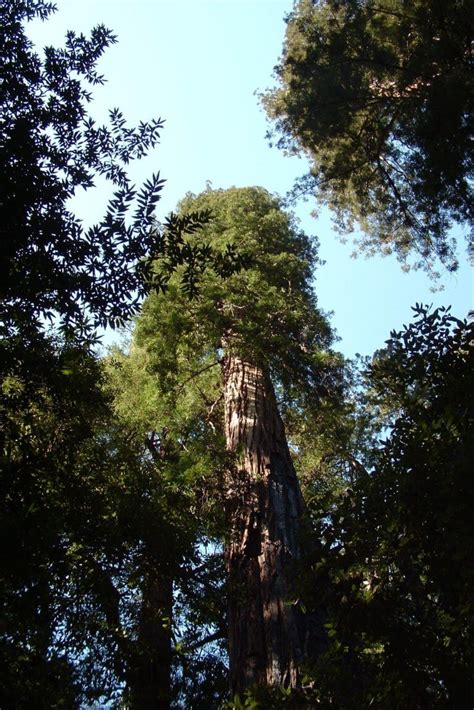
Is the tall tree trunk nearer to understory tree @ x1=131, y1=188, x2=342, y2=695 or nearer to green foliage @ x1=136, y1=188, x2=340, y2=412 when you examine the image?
understory tree @ x1=131, y1=188, x2=342, y2=695

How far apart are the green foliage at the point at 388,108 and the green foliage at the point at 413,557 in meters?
4.58

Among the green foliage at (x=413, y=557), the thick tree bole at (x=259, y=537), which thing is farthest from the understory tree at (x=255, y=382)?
the green foliage at (x=413, y=557)

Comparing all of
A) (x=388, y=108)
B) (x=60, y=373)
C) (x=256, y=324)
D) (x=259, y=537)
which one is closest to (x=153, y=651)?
(x=259, y=537)

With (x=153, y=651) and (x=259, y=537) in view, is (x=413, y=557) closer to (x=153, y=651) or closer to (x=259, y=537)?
(x=259, y=537)

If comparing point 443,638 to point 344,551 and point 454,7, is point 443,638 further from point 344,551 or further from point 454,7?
point 454,7

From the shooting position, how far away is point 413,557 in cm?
348

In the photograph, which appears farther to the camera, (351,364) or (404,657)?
(351,364)

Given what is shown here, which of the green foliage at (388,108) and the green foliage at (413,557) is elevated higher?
the green foliage at (388,108)

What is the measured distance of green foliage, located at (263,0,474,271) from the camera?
25.8 ft

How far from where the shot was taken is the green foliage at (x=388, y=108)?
7855 millimetres

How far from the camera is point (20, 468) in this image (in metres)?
4.66

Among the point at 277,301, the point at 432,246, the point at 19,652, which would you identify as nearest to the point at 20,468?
the point at 19,652

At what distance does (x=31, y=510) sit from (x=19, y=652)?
108 centimetres

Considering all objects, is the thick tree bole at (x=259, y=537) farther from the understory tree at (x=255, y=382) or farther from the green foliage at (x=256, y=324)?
the green foliage at (x=256, y=324)
